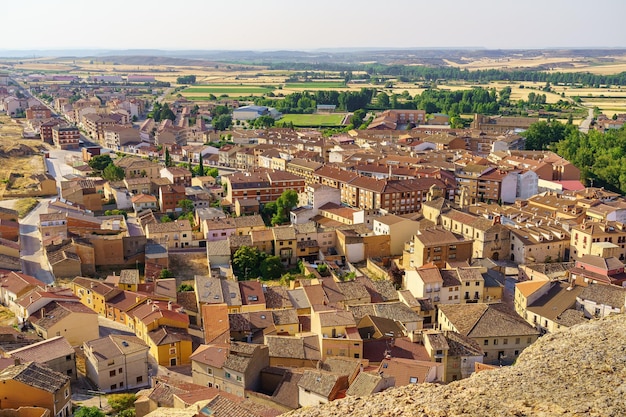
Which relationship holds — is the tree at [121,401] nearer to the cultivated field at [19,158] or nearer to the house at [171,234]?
the house at [171,234]

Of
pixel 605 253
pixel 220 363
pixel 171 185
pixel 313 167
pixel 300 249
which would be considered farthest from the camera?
pixel 313 167

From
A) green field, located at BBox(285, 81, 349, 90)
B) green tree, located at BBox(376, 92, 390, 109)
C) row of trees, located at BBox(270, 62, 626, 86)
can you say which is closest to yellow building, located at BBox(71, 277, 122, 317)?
green tree, located at BBox(376, 92, 390, 109)

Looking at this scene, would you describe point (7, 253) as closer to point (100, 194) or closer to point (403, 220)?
point (100, 194)

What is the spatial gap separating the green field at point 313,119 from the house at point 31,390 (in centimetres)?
4428

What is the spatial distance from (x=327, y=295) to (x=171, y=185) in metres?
13.6

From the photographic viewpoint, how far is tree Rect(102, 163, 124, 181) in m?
31.1

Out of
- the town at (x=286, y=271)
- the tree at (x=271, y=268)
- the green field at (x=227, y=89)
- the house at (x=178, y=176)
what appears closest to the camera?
the town at (x=286, y=271)

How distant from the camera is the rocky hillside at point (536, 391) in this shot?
6.26 metres

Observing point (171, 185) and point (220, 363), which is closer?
point (220, 363)

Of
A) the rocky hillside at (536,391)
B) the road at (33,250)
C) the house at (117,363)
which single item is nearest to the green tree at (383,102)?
the road at (33,250)

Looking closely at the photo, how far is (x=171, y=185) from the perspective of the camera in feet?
92.5

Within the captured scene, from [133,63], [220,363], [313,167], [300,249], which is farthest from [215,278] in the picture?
[133,63]

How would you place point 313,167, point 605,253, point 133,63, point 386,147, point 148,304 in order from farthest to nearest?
1. point 133,63
2. point 386,147
3. point 313,167
4. point 605,253
5. point 148,304

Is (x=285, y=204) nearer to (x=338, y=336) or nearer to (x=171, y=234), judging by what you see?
(x=171, y=234)
